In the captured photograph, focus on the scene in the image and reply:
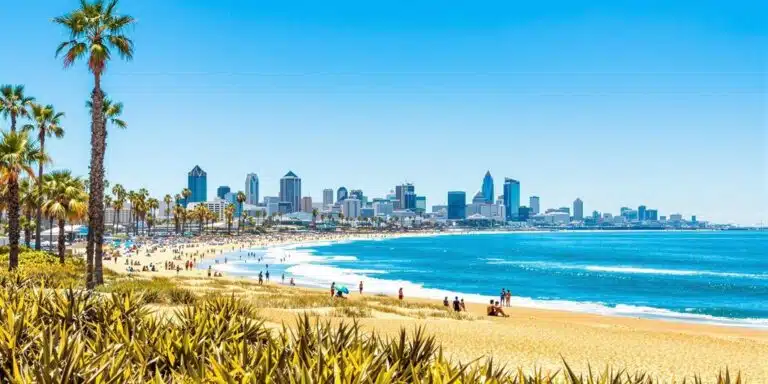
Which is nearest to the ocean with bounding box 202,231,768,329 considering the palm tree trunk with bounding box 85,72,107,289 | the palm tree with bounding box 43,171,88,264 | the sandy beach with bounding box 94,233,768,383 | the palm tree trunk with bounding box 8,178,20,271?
the sandy beach with bounding box 94,233,768,383

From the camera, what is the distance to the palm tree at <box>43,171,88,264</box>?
3584 cm

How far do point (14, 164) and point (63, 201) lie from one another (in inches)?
417

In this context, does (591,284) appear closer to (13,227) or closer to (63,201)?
(63,201)

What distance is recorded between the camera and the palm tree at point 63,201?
3584 cm

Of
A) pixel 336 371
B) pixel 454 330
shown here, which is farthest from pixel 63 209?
pixel 336 371

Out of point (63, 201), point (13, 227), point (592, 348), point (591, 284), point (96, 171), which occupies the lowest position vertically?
point (591, 284)

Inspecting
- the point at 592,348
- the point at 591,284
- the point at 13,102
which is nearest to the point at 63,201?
the point at 13,102

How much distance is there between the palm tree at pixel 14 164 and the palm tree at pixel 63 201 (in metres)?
7.34

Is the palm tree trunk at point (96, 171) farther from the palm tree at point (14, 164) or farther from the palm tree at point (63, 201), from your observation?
the palm tree at point (63, 201)

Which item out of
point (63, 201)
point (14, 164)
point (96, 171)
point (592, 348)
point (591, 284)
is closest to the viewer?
point (592, 348)

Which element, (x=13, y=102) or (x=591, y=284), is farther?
(x=591, y=284)

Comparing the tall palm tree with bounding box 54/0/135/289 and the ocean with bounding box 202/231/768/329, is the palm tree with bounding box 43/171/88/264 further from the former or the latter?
the ocean with bounding box 202/231/768/329

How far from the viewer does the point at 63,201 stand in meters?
36.8

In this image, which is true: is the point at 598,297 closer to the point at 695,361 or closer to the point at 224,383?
the point at 695,361
